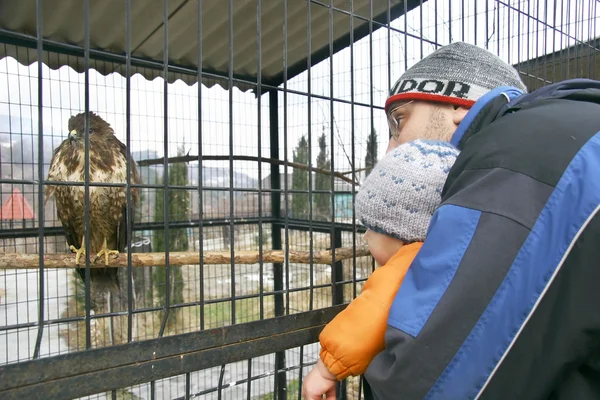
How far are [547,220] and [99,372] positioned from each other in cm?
112

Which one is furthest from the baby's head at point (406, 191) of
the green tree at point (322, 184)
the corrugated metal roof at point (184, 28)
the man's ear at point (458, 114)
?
the green tree at point (322, 184)

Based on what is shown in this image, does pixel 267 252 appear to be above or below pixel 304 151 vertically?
below

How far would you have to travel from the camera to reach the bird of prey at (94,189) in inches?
119

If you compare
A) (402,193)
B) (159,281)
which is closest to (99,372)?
(402,193)

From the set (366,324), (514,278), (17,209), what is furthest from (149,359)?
(17,209)

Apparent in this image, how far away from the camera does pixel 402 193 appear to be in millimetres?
861

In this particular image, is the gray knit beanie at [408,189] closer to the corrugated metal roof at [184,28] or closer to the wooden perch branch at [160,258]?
the wooden perch branch at [160,258]

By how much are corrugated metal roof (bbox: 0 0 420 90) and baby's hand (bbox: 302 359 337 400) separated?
2.30 metres

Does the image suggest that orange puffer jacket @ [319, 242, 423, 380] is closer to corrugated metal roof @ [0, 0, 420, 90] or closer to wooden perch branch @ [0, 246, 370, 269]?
wooden perch branch @ [0, 246, 370, 269]

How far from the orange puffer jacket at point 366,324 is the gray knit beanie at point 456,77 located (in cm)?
41

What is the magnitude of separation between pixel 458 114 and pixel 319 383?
0.73 meters

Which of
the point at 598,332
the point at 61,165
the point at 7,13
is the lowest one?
the point at 598,332

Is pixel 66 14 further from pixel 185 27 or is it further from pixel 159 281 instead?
pixel 159 281

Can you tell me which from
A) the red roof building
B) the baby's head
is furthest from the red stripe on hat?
the red roof building
